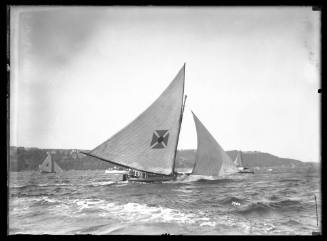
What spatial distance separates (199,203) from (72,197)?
4.49 meters

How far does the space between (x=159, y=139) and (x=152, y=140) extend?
39 cm

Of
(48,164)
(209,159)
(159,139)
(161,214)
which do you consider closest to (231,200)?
(161,214)

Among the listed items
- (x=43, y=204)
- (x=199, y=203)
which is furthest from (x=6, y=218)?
(x=199, y=203)

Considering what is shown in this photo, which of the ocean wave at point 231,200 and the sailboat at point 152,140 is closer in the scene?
the ocean wave at point 231,200

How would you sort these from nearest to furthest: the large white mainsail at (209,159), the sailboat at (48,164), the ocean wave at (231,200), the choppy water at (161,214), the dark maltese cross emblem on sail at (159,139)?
the choppy water at (161,214) → the ocean wave at (231,200) → the sailboat at (48,164) → the dark maltese cross emblem on sail at (159,139) → the large white mainsail at (209,159)

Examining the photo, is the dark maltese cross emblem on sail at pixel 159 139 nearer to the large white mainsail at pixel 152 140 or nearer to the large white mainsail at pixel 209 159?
A: the large white mainsail at pixel 152 140

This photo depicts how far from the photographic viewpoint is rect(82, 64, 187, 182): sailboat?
1455 cm

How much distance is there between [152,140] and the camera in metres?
15.3

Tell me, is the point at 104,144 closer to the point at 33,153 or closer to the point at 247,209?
the point at 33,153

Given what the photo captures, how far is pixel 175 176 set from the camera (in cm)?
1741

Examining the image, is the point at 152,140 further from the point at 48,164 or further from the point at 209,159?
the point at 48,164

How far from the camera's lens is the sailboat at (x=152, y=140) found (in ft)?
47.8

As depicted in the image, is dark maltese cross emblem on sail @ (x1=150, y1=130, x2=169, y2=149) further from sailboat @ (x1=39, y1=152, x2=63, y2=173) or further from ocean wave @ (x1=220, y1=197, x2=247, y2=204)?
A: ocean wave @ (x1=220, y1=197, x2=247, y2=204)

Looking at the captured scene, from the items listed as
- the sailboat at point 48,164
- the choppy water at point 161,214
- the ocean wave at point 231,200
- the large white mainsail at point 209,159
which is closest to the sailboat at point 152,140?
the large white mainsail at point 209,159
